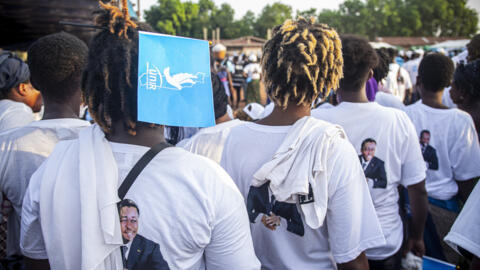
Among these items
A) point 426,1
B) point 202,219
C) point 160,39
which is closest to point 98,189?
point 202,219

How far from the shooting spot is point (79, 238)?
3.68ft

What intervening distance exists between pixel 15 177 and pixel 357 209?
168cm

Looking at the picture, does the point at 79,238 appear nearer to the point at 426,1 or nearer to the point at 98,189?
the point at 98,189

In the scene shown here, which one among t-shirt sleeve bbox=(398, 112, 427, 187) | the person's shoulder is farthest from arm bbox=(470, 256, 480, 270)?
the person's shoulder

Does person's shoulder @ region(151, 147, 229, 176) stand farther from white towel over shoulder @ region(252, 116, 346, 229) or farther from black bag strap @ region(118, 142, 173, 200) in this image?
white towel over shoulder @ region(252, 116, 346, 229)

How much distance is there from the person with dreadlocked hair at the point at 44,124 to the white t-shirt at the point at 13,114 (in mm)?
437

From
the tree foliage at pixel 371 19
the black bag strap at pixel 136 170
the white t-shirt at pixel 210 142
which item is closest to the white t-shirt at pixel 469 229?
the black bag strap at pixel 136 170

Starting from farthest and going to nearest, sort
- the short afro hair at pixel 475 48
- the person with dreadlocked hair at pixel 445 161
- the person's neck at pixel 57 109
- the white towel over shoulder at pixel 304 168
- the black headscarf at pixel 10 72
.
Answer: the short afro hair at pixel 475 48
the person with dreadlocked hair at pixel 445 161
the black headscarf at pixel 10 72
the person's neck at pixel 57 109
the white towel over shoulder at pixel 304 168

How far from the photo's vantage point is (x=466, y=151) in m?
2.60

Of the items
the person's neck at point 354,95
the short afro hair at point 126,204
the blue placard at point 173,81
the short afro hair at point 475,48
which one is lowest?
the short afro hair at point 126,204

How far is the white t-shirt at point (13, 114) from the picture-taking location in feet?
7.43

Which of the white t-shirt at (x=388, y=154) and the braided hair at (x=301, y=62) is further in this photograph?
the white t-shirt at (x=388, y=154)

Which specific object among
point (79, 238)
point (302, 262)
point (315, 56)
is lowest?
point (302, 262)

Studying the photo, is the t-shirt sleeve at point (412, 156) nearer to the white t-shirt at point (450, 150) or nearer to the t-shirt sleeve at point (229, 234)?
the white t-shirt at point (450, 150)
